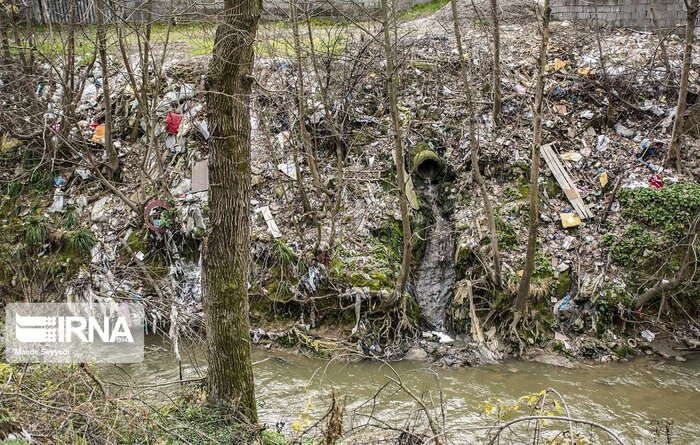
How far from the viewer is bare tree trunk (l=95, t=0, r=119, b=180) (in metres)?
8.12

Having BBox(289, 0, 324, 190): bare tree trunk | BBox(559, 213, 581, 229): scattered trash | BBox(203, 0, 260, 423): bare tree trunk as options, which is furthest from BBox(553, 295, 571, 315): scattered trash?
BBox(203, 0, 260, 423): bare tree trunk

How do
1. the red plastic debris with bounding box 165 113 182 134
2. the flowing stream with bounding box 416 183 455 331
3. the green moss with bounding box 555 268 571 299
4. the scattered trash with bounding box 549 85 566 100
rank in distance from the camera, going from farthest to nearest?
the red plastic debris with bounding box 165 113 182 134 < the scattered trash with bounding box 549 85 566 100 < the flowing stream with bounding box 416 183 455 331 < the green moss with bounding box 555 268 571 299

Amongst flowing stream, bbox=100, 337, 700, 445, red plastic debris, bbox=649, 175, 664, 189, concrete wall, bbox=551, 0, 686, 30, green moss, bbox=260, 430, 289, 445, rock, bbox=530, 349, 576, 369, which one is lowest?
flowing stream, bbox=100, 337, 700, 445

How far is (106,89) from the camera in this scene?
903cm

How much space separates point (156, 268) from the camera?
877 cm

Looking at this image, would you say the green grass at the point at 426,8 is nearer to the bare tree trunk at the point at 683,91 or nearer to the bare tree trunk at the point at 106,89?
the bare tree trunk at the point at 683,91

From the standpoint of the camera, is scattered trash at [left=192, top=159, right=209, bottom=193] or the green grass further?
the green grass

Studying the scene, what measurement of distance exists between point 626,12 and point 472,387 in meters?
7.96

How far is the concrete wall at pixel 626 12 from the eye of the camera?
10.6 metres

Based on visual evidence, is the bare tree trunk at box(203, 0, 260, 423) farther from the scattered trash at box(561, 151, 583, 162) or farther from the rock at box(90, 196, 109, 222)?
the scattered trash at box(561, 151, 583, 162)

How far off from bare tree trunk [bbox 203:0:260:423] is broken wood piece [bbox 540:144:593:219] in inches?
219

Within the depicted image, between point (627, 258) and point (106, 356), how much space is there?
7.03 meters

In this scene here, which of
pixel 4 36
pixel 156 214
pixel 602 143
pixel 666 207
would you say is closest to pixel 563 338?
pixel 666 207

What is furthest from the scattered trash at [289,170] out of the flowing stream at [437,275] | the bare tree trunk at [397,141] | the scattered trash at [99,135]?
the scattered trash at [99,135]
